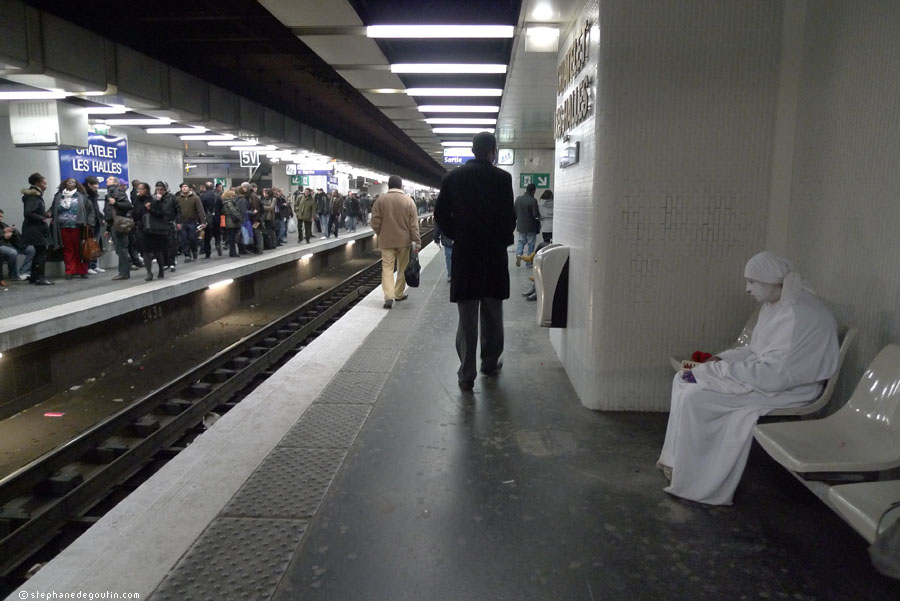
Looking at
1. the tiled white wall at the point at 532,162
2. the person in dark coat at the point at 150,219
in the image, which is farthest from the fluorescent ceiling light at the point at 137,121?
the tiled white wall at the point at 532,162

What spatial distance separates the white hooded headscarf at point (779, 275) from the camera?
3.26 metres

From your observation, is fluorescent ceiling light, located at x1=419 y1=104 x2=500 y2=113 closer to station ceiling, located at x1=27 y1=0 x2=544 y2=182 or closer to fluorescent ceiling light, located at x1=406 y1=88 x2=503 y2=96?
station ceiling, located at x1=27 y1=0 x2=544 y2=182

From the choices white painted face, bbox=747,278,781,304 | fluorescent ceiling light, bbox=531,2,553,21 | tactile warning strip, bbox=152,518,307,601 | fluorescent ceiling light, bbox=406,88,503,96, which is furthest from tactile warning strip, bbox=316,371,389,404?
fluorescent ceiling light, bbox=406,88,503,96

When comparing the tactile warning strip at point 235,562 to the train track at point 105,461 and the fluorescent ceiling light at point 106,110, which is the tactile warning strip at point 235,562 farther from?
the fluorescent ceiling light at point 106,110

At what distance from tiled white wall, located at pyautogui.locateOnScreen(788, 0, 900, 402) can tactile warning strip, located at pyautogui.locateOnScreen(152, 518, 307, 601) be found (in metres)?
2.91

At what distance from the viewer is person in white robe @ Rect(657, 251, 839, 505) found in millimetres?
3148

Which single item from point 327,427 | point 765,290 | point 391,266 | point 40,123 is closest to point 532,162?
point 391,266

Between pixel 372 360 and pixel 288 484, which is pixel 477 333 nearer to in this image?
pixel 372 360

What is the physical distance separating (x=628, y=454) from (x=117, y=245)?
10.5 m

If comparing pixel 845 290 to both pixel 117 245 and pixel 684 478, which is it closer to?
pixel 684 478

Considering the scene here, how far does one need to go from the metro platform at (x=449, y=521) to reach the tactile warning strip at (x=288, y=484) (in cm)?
1

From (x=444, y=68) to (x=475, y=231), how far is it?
5.16 m

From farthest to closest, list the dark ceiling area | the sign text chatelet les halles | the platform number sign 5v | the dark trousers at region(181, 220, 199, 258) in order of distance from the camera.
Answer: the platform number sign 5v
the dark trousers at region(181, 220, 199, 258)
the dark ceiling area
the sign text chatelet les halles

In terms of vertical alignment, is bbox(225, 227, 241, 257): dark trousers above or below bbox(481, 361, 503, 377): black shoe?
above
